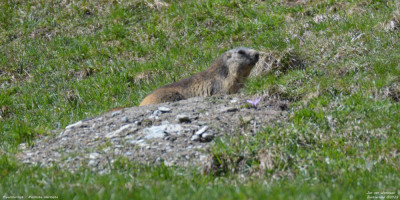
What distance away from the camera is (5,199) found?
17.2ft

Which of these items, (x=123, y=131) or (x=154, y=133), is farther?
(x=123, y=131)

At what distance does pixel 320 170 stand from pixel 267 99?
2.74m

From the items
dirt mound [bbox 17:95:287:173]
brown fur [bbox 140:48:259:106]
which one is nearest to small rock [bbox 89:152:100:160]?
dirt mound [bbox 17:95:287:173]

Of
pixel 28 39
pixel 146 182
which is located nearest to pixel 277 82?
pixel 146 182

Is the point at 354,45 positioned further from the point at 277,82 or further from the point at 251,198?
the point at 251,198

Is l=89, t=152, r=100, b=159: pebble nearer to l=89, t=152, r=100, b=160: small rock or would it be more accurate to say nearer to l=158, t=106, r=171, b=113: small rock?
l=89, t=152, r=100, b=160: small rock

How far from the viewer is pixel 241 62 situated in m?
10.5

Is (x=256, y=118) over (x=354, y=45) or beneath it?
→ beneath

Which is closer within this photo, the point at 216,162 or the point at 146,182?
the point at 146,182

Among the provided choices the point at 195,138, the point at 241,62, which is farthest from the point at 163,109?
the point at 241,62

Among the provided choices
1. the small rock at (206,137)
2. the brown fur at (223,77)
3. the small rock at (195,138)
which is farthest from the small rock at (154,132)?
the brown fur at (223,77)

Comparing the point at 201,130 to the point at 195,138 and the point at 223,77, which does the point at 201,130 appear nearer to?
the point at 195,138

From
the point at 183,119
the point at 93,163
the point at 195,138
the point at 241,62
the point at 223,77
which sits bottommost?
the point at 93,163

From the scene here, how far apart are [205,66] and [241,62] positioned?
169 centimetres
